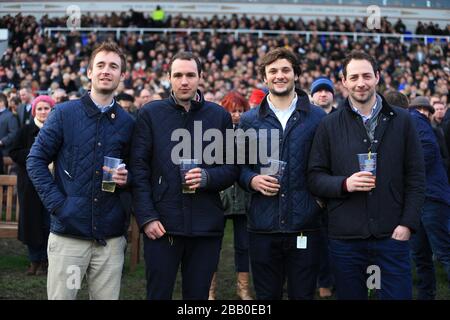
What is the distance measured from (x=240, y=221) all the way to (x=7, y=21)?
2467 cm

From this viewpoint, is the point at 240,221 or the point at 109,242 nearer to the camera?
the point at 109,242

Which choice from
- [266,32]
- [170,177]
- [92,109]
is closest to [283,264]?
[170,177]

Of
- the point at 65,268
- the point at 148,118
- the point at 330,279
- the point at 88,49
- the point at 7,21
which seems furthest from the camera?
the point at 7,21

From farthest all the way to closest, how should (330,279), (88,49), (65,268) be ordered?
(88,49), (330,279), (65,268)

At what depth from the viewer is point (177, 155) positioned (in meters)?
4.12

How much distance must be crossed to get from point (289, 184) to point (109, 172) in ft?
4.04

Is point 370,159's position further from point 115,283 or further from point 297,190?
point 115,283

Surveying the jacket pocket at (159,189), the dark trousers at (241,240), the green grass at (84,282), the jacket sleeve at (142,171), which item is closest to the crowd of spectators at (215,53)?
the green grass at (84,282)

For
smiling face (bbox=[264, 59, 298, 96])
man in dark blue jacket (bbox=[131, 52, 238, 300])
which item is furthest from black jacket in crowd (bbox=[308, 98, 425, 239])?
man in dark blue jacket (bbox=[131, 52, 238, 300])

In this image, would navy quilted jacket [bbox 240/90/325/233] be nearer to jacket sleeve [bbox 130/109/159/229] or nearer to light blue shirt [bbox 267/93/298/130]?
light blue shirt [bbox 267/93/298/130]

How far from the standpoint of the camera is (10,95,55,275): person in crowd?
677 centimetres

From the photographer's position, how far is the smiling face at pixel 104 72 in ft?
13.4

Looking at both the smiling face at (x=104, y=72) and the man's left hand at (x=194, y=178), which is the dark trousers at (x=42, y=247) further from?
the man's left hand at (x=194, y=178)

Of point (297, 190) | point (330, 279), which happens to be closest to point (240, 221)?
point (330, 279)
